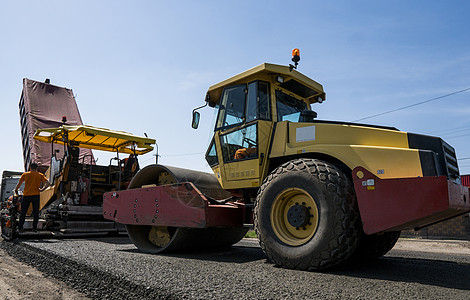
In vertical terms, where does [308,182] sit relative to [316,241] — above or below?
above

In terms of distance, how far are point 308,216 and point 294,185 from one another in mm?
319

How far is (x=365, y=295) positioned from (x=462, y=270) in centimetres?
195

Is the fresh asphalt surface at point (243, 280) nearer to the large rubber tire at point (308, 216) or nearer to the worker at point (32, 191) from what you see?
the large rubber tire at point (308, 216)

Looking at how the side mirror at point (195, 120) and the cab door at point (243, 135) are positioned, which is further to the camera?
the side mirror at point (195, 120)

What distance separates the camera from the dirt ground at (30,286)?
3.06 m

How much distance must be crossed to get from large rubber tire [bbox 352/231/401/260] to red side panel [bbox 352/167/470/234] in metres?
0.98

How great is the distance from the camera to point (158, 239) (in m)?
5.37

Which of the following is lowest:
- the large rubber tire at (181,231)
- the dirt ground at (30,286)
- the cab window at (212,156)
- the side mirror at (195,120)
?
the dirt ground at (30,286)

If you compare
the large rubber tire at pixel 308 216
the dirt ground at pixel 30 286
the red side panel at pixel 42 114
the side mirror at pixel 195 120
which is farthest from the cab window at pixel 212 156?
the red side panel at pixel 42 114

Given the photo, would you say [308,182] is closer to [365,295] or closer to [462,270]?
[365,295]

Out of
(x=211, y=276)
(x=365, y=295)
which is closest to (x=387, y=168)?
(x=365, y=295)

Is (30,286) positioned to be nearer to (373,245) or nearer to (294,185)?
(294,185)

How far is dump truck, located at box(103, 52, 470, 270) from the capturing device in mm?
3207

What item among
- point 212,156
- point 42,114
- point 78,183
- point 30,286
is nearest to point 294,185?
point 212,156
